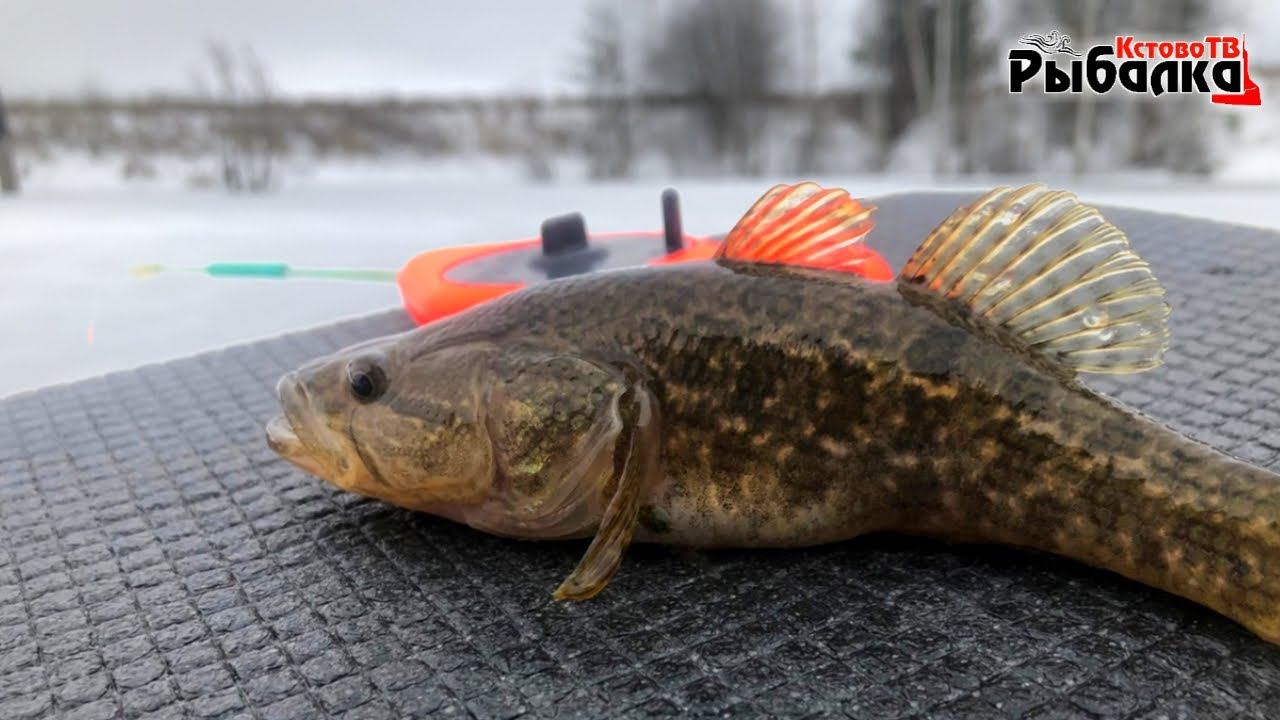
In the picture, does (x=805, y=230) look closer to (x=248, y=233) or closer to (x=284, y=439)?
(x=284, y=439)

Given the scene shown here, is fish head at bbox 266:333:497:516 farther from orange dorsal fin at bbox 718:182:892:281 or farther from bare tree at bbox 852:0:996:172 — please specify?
bare tree at bbox 852:0:996:172

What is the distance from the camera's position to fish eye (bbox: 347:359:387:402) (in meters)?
1.21

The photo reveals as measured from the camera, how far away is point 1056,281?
43.1 inches

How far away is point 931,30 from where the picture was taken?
516 centimetres

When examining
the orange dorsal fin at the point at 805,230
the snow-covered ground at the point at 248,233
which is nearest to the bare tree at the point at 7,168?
the snow-covered ground at the point at 248,233


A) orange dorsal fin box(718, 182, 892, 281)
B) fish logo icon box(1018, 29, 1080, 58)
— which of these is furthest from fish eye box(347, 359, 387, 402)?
fish logo icon box(1018, 29, 1080, 58)

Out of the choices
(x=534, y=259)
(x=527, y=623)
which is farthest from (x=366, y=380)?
(x=534, y=259)

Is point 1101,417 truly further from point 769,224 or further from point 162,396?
point 162,396

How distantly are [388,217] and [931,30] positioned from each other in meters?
2.95

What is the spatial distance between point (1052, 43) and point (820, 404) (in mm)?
3776

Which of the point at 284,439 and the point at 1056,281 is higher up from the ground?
the point at 1056,281

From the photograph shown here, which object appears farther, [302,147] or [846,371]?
[302,147]

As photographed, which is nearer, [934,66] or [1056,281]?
[1056,281]

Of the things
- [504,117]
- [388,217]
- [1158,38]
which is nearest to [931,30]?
[1158,38]
